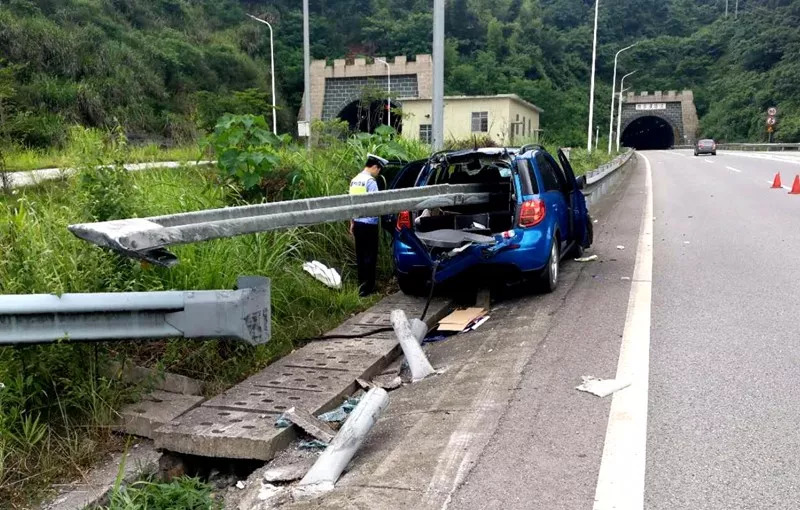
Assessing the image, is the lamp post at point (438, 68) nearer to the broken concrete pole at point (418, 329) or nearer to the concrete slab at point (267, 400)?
the broken concrete pole at point (418, 329)

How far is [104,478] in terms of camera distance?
3.73 meters

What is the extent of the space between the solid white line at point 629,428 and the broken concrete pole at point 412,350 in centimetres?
148

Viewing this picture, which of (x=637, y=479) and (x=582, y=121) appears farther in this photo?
(x=582, y=121)

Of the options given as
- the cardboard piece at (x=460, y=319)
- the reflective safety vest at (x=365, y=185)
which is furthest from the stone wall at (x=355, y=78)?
the cardboard piece at (x=460, y=319)

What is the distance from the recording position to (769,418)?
396 centimetres

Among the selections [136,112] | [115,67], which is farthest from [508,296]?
[115,67]

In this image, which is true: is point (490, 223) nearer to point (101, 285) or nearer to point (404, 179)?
point (404, 179)

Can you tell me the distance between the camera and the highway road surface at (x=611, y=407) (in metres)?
3.26

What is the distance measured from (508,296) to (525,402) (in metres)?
3.37

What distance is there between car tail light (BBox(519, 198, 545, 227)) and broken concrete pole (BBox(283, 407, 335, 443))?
3572mm

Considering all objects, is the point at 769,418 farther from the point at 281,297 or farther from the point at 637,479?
the point at 281,297

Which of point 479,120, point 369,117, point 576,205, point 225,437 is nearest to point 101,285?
point 225,437

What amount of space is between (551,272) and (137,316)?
497 cm

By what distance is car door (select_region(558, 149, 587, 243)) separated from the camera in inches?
340
